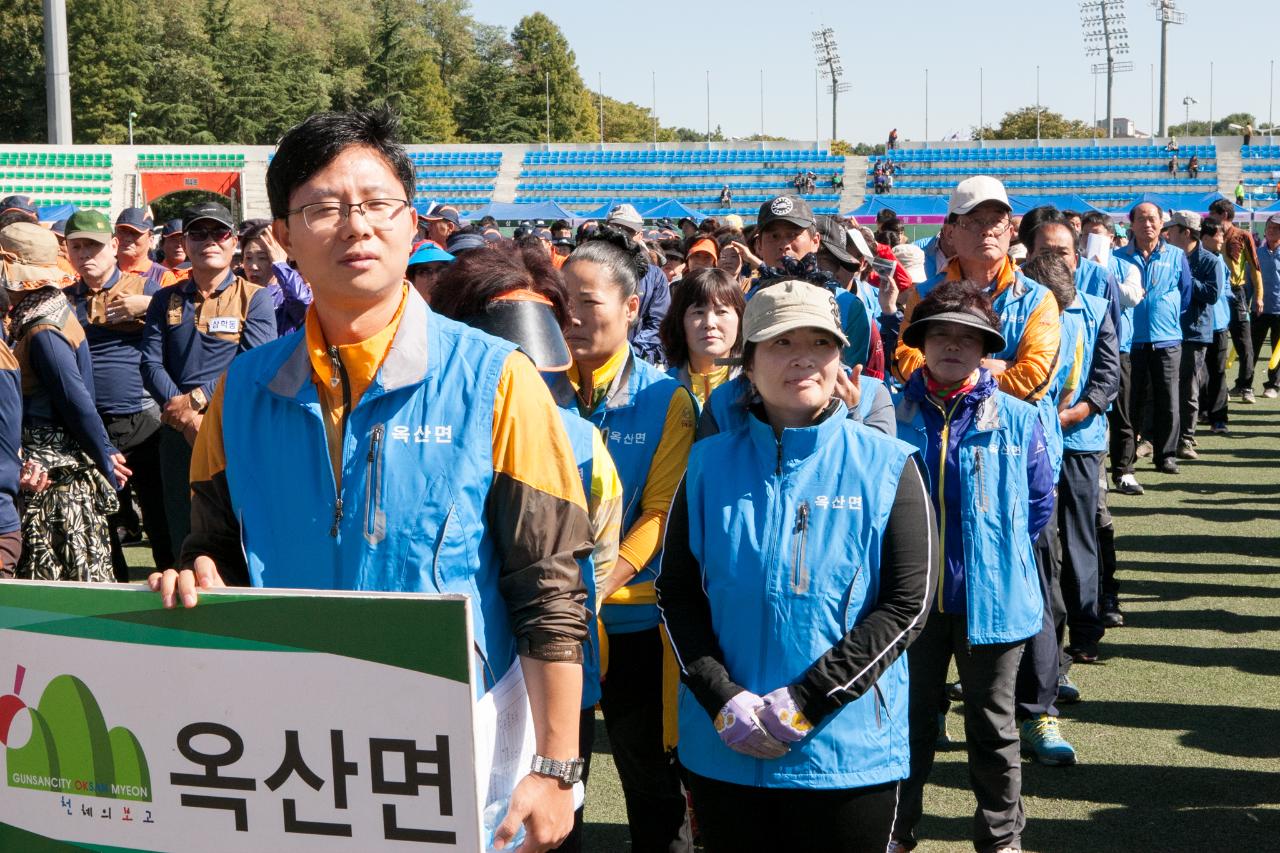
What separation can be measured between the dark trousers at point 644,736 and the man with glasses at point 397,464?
151 cm

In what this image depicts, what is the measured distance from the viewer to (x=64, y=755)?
2.08 meters

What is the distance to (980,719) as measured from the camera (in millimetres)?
3961

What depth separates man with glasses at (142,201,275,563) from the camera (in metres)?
6.33

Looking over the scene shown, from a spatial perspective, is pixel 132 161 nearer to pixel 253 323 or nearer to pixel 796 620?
pixel 253 323

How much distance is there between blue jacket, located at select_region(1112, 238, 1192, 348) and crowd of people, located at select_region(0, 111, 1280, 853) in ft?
10.9

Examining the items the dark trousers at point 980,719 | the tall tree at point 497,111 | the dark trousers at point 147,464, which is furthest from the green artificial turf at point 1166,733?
the tall tree at point 497,111

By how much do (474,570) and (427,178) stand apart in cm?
4794

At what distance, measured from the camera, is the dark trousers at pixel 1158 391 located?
34.5 ft

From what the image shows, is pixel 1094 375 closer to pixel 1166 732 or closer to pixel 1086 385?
pixel 1086 385

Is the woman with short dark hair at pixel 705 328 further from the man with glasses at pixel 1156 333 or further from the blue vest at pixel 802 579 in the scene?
the man with glasses at pixel 1156 333

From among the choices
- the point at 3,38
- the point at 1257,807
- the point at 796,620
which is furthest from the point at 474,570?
the point at 3,38

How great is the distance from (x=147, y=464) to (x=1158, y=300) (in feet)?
24.1

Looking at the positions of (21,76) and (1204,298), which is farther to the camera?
(21,76)

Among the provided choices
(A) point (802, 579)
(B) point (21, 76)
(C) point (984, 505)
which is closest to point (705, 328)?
(C) point (984, 505)
